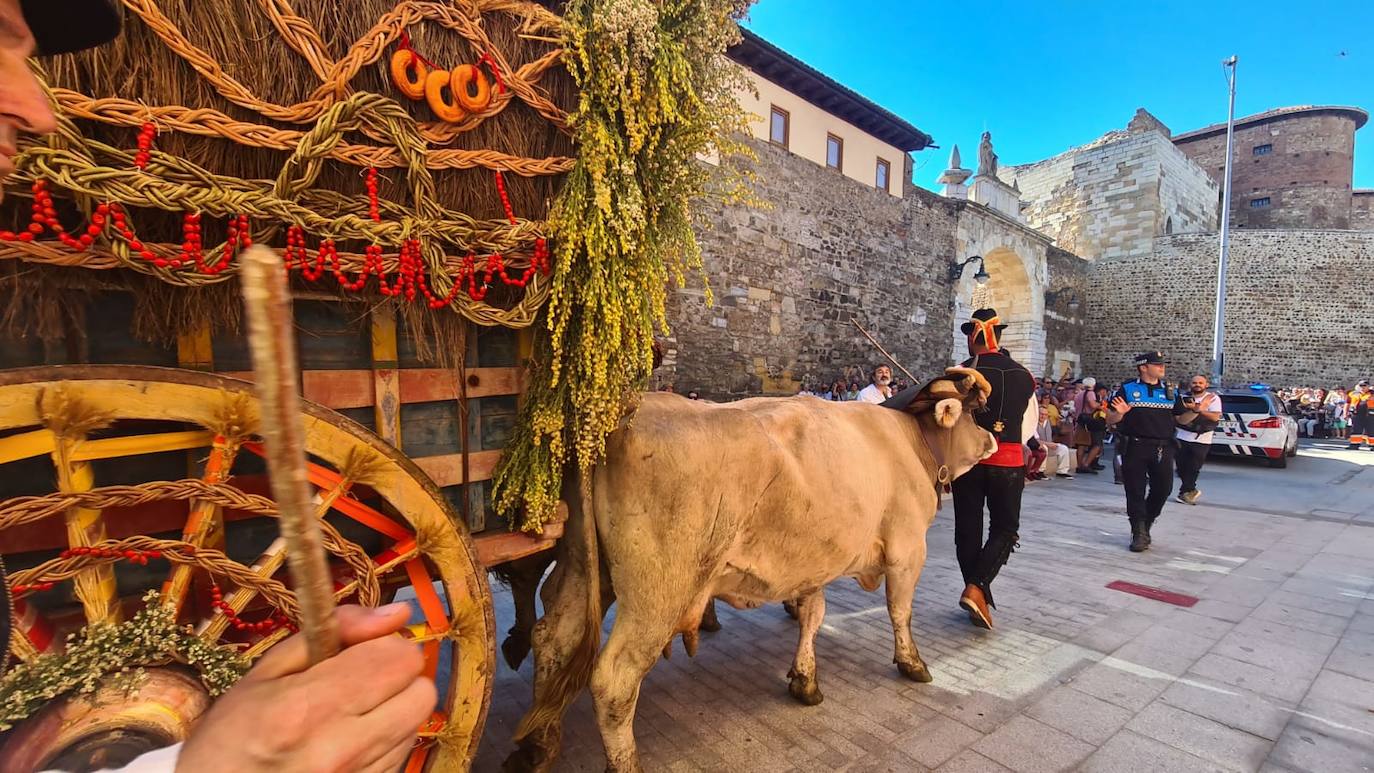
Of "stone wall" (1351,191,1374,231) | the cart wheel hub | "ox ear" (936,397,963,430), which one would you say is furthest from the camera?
"stone wall" (1351,191,1374,231)

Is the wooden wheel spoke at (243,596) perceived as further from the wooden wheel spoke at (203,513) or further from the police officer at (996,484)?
the police officer at (996,484)

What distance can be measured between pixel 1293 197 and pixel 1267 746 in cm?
4966

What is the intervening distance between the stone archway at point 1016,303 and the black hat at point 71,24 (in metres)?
22.3

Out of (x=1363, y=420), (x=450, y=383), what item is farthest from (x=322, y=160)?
(x=1363, y=420)

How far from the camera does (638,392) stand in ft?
7.61

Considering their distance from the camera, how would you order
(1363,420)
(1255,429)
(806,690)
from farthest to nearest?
(1363,420), (1255,429), (806,690)

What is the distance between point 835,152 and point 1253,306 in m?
24.4

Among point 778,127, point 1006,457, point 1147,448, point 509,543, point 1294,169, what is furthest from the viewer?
point 1294,169

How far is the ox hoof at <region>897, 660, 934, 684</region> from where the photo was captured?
140 inches

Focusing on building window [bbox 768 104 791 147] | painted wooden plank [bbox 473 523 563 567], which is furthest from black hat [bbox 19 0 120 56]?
building window [bbox 768 104 791 147]

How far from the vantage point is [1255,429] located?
13258mm

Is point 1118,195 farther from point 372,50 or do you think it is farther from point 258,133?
point 258,133

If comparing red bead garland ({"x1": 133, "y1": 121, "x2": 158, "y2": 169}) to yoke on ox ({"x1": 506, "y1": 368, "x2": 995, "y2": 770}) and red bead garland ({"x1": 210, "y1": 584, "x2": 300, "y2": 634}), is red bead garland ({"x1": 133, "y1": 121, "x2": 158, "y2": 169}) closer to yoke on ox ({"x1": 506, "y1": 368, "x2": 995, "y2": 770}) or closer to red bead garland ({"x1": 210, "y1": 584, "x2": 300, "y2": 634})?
red bead garland ({"x1": 210, "y1": 584, "x2": 300, "y2": 634})

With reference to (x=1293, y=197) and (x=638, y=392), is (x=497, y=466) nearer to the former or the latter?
(x=638, y=392)
